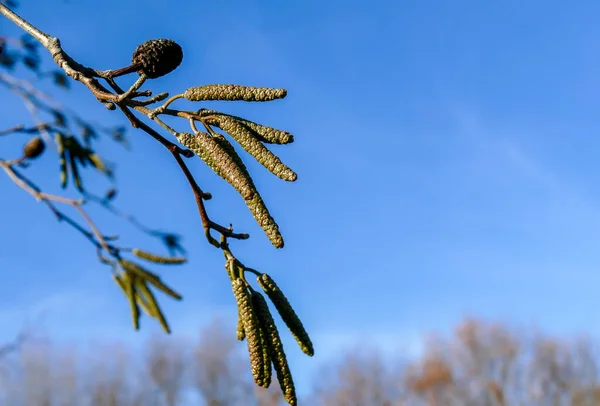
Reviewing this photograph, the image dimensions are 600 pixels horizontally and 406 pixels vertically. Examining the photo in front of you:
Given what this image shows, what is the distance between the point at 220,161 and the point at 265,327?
0.26 meters

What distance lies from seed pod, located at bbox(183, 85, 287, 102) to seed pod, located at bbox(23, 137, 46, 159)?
843 millimetres

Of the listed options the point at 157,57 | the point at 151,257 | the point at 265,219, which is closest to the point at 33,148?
the point at 151,257

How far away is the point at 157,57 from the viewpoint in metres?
0.88

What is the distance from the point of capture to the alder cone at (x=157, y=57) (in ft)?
2.87

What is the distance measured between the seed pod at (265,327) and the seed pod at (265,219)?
0.15 metres

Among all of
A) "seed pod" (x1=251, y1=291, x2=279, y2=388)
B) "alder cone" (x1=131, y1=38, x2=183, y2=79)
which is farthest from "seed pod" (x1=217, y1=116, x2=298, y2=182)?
"seed pod" (x1=251, y1=291, x2=279, y2=388)

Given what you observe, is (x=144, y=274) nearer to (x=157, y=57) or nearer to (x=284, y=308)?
(x=284, y=308)

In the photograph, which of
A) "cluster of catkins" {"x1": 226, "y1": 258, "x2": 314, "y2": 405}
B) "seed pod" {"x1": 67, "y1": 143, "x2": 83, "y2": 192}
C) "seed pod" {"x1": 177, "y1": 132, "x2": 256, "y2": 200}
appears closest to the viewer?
"seed pod" {"x1": 177, "y1": 132, "x2": 256, "y2": 200}

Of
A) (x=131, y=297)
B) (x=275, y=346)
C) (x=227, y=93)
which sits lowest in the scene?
(x=275, y=346)

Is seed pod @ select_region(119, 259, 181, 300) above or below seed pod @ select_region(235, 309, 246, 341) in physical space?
above

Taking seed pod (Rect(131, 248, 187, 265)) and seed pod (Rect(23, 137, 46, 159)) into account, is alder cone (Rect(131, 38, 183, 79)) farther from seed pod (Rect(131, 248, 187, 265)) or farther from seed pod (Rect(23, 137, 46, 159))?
seed pod (Rect(23, 137, 46, 159))

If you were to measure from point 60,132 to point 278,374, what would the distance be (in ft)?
3.13

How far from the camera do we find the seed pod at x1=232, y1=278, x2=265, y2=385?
93 centimetres

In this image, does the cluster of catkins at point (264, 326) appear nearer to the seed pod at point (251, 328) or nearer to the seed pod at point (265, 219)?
the seed pod at point (251, 328)
